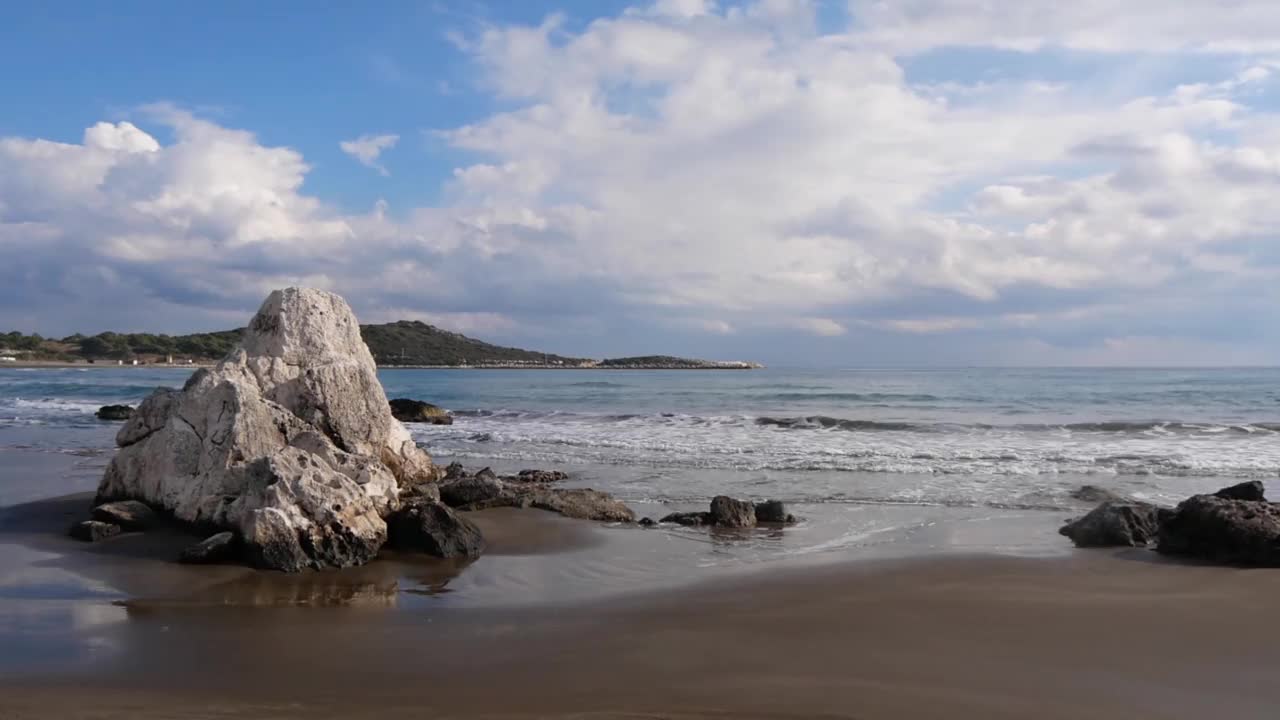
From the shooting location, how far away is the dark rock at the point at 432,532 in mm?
8586

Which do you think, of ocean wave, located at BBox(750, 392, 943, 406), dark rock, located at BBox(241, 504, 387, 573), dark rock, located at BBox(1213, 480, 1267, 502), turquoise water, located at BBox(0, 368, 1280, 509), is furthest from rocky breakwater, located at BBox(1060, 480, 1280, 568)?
ocean wave, located at BBox(750, 392, 943, 406)

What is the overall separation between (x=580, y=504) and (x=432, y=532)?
119 inches

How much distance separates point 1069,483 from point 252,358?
1304 centimetres

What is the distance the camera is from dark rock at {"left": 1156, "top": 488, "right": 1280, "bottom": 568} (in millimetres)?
8195

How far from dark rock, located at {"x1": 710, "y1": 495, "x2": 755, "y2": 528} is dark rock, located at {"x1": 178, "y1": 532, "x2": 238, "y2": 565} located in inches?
215

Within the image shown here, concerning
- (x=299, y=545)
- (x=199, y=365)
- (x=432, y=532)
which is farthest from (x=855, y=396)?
(x=199, y=365)

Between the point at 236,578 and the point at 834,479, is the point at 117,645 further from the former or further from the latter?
the point at 834,479

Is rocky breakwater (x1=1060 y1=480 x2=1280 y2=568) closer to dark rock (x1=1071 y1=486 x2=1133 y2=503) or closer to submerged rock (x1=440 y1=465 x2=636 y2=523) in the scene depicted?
dark rock (x1=1071 y1=486 x2=1133 y2=503)

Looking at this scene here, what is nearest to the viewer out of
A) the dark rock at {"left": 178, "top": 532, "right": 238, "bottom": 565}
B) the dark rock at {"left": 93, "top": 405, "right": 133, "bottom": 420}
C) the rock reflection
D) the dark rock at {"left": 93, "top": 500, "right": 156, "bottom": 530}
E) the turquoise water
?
the rock reflection

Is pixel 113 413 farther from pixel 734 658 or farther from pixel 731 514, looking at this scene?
pixel 734 658

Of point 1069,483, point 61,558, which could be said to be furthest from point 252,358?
point 1069,483

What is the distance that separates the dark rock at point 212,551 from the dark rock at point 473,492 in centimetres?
376

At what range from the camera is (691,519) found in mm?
10680

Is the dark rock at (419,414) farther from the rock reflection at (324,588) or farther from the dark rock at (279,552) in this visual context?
the rock reflection at (324,588)
